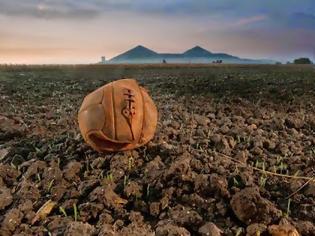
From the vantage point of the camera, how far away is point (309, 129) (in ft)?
22.0

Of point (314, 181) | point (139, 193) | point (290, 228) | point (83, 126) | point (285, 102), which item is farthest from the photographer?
point (285, 102)

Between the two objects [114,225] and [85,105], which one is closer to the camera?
[114,225]

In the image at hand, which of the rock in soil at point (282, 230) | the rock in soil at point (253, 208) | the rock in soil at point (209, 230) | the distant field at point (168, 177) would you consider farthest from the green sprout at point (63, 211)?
the rock in soil at point (282, 230)

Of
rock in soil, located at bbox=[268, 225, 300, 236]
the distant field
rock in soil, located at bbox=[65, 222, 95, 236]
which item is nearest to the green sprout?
the distant field

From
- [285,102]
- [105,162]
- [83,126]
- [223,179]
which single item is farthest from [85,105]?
[285,102]

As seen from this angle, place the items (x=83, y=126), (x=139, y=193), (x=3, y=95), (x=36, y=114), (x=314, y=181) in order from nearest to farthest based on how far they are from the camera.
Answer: (x=139, y=193) → (x=314, y=181) → (x=83, y=126) → (x=36, y=114) → (x=3, y=95)

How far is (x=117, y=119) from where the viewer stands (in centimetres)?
475

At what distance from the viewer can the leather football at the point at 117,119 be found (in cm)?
475

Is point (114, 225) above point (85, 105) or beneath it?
beneath

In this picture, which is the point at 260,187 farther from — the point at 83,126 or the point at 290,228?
the point at 83,126

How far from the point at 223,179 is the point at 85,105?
1.43 m

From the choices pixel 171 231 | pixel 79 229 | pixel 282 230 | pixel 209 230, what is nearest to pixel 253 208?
pixel 282 230

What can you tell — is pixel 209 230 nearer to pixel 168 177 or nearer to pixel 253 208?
pixel 253 208

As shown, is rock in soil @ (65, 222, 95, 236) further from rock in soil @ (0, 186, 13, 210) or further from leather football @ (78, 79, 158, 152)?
leather football @ (78, 79, 158, 152)
